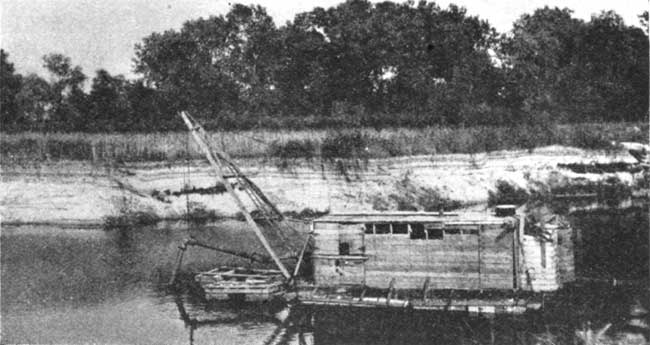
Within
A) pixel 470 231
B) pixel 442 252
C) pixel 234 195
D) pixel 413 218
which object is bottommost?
pixel 442 252

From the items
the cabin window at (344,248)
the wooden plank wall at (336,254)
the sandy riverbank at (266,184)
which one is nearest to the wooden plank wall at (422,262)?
the wooden plank wall at (336,254)

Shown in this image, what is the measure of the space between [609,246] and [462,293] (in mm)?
13193

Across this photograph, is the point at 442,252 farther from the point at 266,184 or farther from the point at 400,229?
the point at 266,184

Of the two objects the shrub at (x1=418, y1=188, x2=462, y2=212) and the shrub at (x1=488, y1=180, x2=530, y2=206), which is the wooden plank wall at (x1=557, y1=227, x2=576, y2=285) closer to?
the shrub at (x1=418, y1=188, x2=462, y2=212)

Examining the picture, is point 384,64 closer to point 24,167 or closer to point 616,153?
point 616,153

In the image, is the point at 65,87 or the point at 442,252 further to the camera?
the point at 65,87

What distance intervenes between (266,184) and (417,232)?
81.8ft

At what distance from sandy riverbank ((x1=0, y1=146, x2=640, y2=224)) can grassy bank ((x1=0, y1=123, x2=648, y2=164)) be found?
1.12m

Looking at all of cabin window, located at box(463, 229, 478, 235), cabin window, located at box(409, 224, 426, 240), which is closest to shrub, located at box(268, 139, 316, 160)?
cabin window, located at box(409, 224, 426, 240)

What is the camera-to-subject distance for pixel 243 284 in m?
26.4

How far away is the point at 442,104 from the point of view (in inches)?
2493

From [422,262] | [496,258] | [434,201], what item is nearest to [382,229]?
[422,262]

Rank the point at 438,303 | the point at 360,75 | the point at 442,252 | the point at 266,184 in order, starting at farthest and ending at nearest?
the point at 360,75 < the point at 266,184 < the point at 442,252 < the point at 438,303

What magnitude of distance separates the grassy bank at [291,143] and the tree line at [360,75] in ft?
13.8
